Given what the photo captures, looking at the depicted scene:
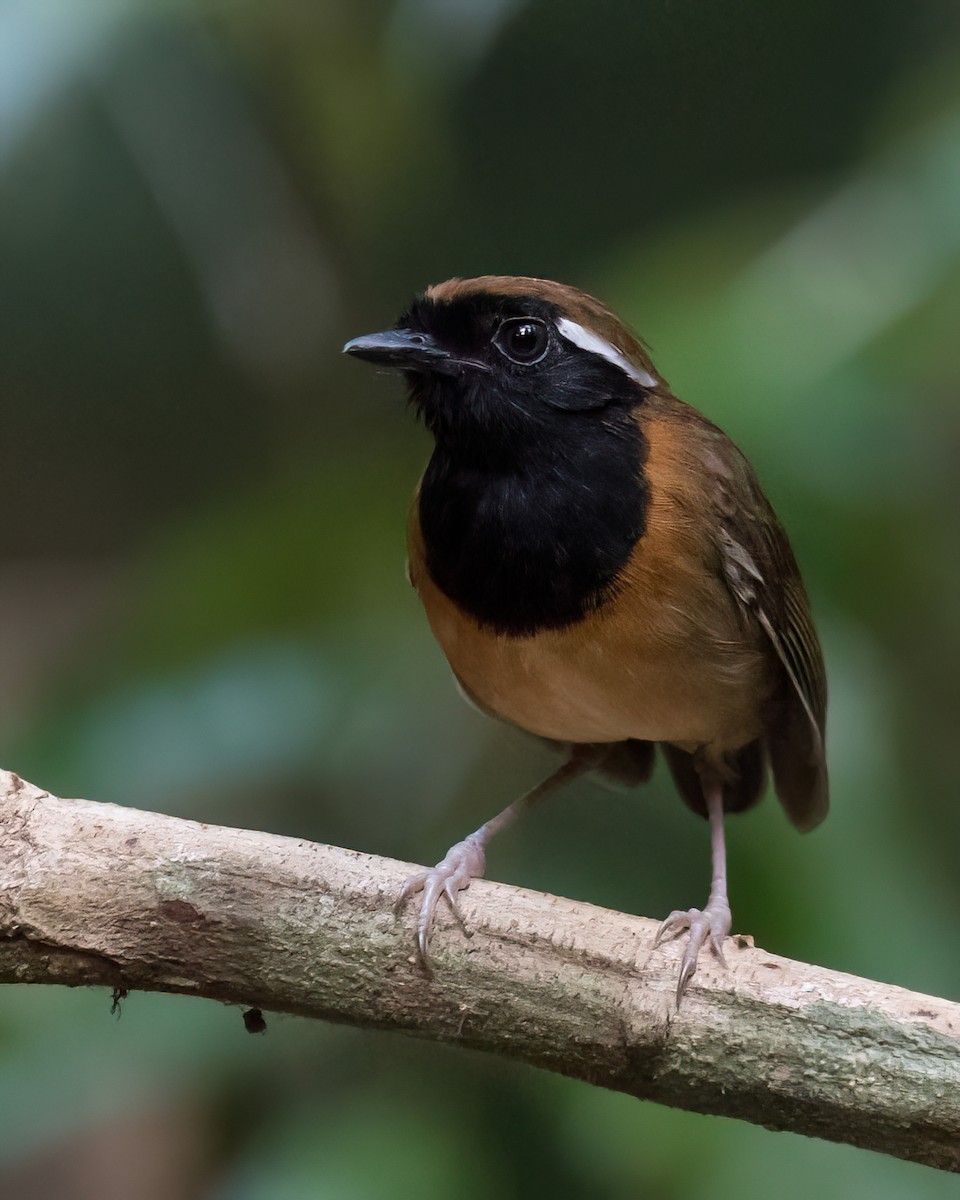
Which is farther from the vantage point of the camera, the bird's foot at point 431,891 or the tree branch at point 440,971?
the bird's foot at point 431,891

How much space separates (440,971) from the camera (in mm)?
2193

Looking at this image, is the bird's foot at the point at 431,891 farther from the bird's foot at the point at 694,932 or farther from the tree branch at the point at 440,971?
the bird's foot at the point at 694,932

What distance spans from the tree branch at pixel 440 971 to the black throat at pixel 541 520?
621 millimetres

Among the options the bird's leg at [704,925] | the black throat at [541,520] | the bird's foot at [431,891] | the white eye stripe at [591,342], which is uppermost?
the white eye stripe at [591,342]

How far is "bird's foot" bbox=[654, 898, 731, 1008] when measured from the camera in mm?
2193

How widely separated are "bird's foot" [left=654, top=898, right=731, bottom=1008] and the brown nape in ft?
3.68

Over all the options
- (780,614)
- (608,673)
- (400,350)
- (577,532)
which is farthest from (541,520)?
(780,614)

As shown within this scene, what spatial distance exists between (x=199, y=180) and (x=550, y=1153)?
2.99m

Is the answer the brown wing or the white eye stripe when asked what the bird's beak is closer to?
the white eye stripe

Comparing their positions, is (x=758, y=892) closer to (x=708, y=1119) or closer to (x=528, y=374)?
(x=708, y=1119)

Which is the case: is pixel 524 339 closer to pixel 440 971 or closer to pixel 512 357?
pixel 512 357

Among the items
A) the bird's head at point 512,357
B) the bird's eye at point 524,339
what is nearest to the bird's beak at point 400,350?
the bird's head at point 512,357

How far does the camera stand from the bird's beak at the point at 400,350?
8.81ft

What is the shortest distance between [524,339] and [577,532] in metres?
0.42
